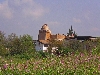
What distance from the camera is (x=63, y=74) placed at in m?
5.55

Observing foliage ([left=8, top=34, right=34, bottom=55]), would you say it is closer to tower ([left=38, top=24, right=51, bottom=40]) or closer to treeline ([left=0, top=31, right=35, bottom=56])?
treeline ([left=0, top=31, right=35, bottom=56])

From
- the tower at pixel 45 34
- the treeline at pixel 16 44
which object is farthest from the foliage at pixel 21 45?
the tower at pixel 45 34

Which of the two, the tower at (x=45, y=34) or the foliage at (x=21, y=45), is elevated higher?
the tower at (x=45, y=34)

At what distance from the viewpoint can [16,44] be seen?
24.6m

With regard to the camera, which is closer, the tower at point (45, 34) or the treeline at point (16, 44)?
the treeline at point (16, 44)

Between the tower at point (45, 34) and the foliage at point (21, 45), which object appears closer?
the foliage at point (21, 45)

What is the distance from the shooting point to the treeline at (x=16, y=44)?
23.3 metres

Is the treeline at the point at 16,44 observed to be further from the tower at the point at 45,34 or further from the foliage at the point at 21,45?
the tower at the point at 45,34

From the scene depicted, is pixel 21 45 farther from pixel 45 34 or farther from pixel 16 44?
pixel 45 34

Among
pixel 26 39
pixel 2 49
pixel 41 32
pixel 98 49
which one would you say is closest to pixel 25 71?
pixel 98 49

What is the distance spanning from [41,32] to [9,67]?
37606mm

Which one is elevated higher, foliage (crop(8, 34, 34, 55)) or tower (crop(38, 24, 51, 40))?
tower (crop(38, 24, 51, 40))

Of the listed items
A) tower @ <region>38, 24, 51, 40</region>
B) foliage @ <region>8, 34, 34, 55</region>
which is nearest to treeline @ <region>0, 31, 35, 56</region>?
foliage @ <region>8, 34, 34, 55</region>

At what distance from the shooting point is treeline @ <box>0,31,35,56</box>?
23281 mm
